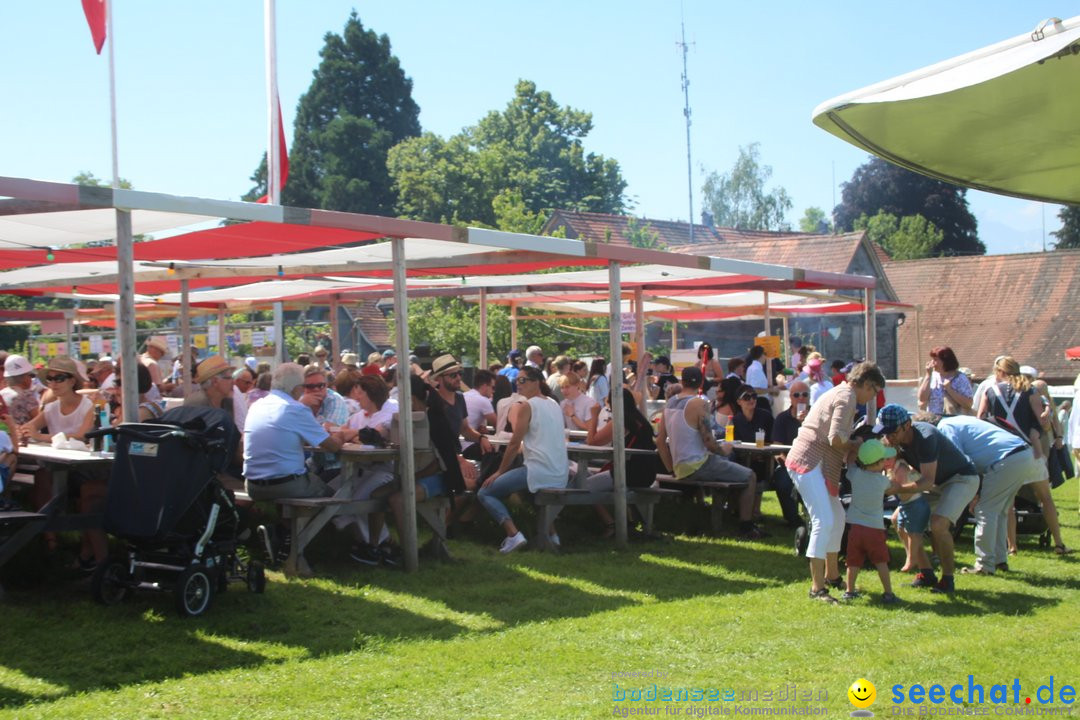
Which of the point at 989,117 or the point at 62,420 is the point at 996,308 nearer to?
the point at 62,420

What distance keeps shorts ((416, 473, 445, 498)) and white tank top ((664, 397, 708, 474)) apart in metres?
2.32

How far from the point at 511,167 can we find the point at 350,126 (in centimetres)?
936

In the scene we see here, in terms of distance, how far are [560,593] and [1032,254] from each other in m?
36.7

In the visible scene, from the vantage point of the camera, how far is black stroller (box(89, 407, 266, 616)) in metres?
6.09

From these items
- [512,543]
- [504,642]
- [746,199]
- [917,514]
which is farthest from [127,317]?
[746,199]

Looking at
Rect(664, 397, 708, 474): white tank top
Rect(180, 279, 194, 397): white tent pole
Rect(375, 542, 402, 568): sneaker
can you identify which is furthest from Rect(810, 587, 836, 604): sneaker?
Rect(180, 279, 194, 397): white tent pole

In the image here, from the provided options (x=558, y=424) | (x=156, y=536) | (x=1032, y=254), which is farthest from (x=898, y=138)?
(x=1032, y=254)

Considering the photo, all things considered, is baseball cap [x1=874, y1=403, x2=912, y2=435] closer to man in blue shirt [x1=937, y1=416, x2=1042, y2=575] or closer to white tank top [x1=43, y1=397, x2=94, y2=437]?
man in blue shirt [x1=937, y1=416, x2=1042, y2=575]

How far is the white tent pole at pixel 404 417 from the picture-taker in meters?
7.60

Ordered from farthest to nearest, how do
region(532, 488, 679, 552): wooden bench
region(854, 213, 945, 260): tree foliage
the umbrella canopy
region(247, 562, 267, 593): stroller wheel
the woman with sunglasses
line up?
region(854, 213, 945, 260): tree foliage
region(532, 488, 679, 552): wooden bench
the woman with sunglasses
region(247, 562, 267, 593): stroller wheel
the umbrella canopy

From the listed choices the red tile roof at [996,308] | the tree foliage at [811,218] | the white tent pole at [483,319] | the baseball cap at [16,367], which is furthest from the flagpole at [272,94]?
the tree foliage at [811,218]

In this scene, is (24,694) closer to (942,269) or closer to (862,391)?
(862,391)

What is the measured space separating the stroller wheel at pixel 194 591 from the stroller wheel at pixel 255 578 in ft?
1.00

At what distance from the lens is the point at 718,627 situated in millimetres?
6379
